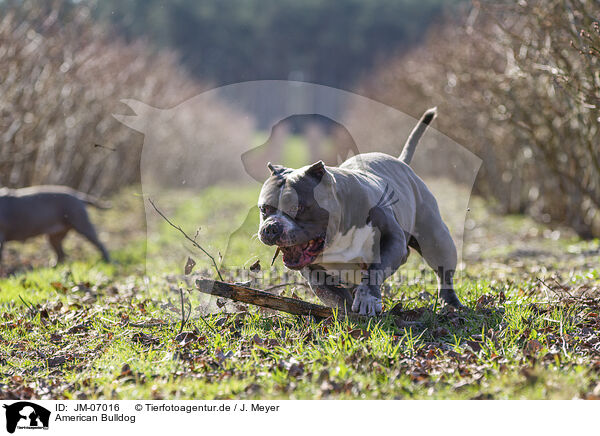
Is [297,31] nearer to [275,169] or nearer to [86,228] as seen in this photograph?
[86,228]

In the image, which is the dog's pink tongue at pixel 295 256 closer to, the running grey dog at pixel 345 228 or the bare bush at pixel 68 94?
the running grey dog at pixel 345 228

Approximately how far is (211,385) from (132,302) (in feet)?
7.71

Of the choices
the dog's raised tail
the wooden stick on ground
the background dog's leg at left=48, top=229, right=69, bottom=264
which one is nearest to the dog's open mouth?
the wooden stick on ground

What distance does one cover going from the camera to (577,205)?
9508 millimetres

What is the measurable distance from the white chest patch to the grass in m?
0.45

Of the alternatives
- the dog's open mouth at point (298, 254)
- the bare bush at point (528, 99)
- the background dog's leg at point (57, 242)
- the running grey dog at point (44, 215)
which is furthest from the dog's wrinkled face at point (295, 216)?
the background dog's leg at point (57, 242)

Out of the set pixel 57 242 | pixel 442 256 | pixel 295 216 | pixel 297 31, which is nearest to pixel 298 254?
pixel 295 216

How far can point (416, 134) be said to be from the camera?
5.54 meters

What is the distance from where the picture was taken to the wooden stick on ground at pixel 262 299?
168 inches

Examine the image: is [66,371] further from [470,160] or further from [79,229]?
[470,160]
